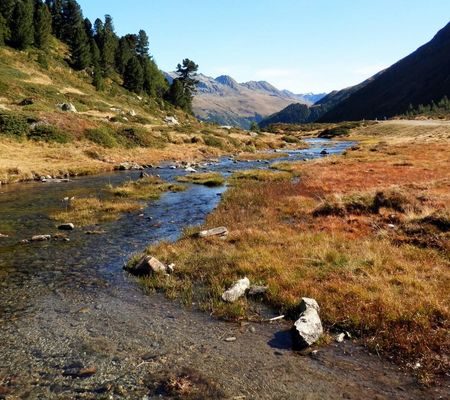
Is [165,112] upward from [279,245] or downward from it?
upward

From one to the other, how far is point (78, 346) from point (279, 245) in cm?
876

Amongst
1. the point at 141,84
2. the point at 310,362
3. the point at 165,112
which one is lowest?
the point at 310,362

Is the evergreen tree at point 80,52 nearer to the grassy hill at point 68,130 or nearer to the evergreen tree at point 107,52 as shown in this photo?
the grassy hill at point 68,130

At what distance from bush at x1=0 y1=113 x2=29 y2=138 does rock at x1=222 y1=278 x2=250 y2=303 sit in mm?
43952

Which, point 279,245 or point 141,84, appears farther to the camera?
point 141,84

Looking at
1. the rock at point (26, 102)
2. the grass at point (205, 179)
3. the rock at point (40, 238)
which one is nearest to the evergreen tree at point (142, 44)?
the rock at point (26, 102)

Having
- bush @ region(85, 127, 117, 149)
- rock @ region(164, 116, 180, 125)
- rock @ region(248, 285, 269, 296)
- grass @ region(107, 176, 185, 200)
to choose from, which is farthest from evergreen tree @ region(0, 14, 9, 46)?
rock @ region(248, 285, 269, 296)

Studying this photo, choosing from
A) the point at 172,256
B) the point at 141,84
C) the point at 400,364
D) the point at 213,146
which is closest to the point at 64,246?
the point at 172,256

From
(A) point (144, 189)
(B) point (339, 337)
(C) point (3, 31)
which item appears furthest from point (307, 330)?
(C) point (3, 31)

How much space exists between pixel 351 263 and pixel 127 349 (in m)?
7.59

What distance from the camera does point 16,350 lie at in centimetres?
941

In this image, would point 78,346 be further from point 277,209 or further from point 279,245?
point 277,209

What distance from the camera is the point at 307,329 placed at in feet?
31.4

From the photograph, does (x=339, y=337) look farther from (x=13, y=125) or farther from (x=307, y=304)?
(x=13, y=125)
